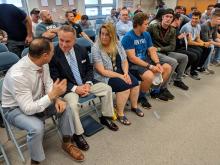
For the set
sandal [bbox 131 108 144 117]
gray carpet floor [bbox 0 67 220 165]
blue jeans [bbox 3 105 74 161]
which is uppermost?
blue jeans [bbox 3 105 74 161]

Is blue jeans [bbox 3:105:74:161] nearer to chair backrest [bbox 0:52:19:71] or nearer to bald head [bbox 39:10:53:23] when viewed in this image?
chair backrest [bbox 0:52:19:71]

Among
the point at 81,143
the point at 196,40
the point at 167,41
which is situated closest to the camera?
the point at 81,143

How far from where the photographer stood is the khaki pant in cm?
187

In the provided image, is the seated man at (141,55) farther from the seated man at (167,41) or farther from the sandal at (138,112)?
the seated man at (167,41)

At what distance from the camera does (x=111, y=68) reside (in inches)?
95.5

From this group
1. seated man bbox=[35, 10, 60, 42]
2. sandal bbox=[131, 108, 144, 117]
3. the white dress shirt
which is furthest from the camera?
seated man bbox=[35, 10, 60, 42]

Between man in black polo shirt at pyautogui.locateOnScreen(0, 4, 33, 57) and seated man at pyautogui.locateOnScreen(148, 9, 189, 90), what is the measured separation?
187 cm

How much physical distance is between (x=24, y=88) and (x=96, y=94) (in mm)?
767

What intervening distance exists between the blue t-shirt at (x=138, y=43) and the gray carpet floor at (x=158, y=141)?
756 millimetres

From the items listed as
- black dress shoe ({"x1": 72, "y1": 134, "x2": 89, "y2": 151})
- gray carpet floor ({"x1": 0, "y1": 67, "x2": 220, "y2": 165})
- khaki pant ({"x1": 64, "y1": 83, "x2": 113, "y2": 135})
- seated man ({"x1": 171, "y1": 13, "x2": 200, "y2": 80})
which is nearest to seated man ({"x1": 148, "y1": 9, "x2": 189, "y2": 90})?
seated man ({"x1": 171, "y1": 13, "x2": 200, "y2": 80})

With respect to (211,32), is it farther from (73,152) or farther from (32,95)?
(32,95)

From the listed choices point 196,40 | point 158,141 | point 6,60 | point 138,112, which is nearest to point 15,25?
point 6,60

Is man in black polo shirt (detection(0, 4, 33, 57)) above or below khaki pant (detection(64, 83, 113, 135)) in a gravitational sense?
above

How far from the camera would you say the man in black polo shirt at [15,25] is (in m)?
2.73
